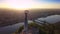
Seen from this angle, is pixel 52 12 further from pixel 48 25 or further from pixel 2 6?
pixel 2 6

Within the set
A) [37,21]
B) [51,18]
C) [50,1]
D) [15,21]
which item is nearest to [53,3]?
[50,1]

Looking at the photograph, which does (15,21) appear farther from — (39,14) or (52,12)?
(52,12)

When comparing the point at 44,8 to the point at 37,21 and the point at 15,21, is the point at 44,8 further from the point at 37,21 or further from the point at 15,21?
the point at 15,21

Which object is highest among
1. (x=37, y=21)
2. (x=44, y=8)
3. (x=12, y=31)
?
(x=44, y=8)

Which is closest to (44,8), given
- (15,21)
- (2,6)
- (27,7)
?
(27,7)

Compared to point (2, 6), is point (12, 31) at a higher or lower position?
lower

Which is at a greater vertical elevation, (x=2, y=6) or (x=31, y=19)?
(x=2, y=6)
